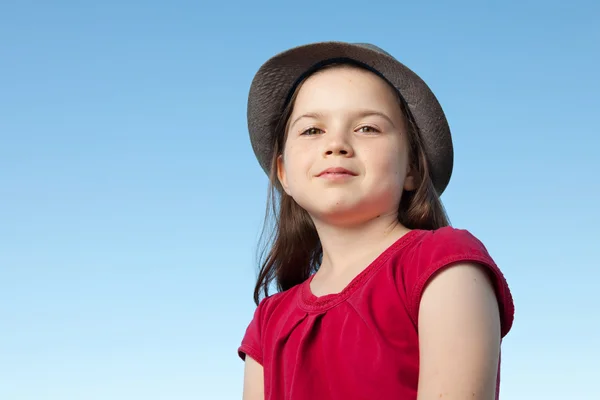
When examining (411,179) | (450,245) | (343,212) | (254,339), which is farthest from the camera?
(254,339)

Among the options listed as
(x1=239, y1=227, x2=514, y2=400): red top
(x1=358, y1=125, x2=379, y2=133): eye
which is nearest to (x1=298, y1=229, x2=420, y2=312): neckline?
(x1=239, y1=227, x2=514, y2=400): red top

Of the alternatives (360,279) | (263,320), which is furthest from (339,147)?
(263,320)

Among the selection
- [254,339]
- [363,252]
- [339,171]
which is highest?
[339,171]

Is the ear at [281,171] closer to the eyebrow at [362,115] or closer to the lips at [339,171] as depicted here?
the eyebrow at [362,115]

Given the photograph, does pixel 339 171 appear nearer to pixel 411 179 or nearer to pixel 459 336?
pixel 411 179

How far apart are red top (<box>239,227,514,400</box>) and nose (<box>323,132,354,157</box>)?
1.20 feet

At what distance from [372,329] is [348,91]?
3.04 feet

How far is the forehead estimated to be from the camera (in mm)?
3092

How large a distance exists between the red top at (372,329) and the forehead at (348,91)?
1.70 feet

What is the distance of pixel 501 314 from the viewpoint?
8.85 ft

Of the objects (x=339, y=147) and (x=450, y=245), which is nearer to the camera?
(x=450, y=245)

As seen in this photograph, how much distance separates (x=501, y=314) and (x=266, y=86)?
4.60 ft

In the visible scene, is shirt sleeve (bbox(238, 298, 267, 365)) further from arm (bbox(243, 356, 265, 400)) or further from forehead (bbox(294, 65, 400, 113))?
forehead (bbox(294, 65, 400, 113))

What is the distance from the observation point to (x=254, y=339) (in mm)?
3379
